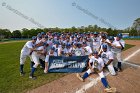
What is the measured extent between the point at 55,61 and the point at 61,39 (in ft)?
8.43

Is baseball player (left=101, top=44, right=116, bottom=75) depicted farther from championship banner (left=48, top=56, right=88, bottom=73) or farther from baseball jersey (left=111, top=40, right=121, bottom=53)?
championship banner (left=48, top=56, right=88, bottom=73)

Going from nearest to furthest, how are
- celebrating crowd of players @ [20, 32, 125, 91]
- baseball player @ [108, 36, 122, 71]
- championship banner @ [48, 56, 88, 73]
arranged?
celebrating crowd of players @ [20, 32, 125, 91]
championship banner @ [48, 56, 88, 73]
baseball player @ [108, 36, 122, 71]

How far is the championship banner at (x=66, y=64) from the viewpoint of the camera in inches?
349

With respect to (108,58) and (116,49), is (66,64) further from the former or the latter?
(116,49)

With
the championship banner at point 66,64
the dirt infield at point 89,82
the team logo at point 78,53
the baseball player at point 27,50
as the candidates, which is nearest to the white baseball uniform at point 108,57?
the dirt infield at point 89,82

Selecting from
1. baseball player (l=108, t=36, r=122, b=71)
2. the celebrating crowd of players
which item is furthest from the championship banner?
baseball player (l=108, t=36, r=122, b=71)

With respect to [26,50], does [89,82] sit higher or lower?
lower

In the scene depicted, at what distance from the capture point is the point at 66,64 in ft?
29.3

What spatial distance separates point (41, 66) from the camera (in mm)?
10078

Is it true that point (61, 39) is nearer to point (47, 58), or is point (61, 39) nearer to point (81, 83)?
point (47, 58)

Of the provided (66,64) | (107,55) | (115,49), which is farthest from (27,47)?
(115,49)

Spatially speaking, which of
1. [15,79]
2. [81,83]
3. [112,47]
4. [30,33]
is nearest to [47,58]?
[15,79]

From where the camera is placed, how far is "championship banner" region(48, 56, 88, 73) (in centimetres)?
886

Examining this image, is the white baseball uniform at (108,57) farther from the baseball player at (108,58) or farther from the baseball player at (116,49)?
the baseball player at (116,49)
